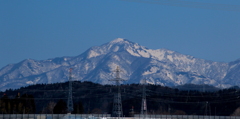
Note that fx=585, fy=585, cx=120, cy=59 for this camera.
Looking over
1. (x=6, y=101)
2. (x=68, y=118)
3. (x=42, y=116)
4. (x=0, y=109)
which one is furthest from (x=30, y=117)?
(x=6, y=101)

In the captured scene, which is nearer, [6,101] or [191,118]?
[191,118]

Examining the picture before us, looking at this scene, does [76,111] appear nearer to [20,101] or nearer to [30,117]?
[20,101]

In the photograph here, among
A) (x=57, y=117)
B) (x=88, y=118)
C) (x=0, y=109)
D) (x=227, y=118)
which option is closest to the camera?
(x=88, y=118)

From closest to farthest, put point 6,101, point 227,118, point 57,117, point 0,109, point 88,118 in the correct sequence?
point 88,118 < point 57,117 < point 227,118 < point 0,109 < point 6,101

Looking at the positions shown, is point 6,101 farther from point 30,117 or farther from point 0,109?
point 30,117

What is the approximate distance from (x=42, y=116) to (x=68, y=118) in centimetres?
1713

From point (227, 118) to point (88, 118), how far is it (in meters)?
43.3

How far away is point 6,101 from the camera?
18938cm

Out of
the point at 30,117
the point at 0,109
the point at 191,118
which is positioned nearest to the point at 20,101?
the point at 0,109

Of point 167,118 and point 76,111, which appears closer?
point 167,118

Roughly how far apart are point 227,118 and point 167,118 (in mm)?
16442

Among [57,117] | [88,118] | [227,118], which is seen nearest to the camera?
[88,118]

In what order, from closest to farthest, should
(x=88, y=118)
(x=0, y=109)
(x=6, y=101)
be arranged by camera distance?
(x=88, y=118) < (x=0, y=109) < (x=6, y=101)

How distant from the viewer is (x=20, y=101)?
196 meters
